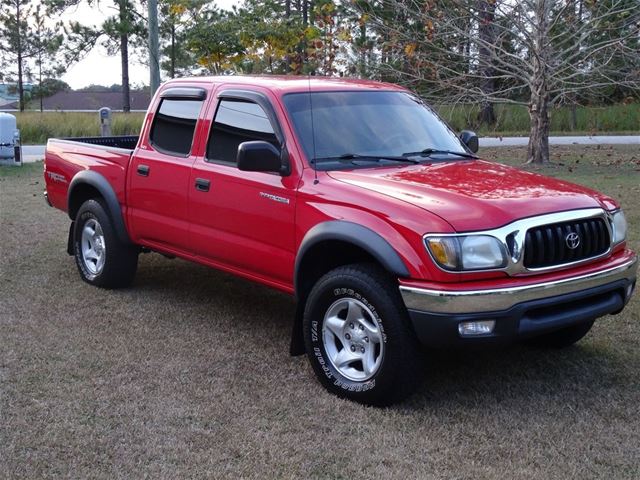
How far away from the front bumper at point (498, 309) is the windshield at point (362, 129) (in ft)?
4.13

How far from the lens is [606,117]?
102ft

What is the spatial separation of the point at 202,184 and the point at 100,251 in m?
1.82

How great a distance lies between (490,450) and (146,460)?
166 cm

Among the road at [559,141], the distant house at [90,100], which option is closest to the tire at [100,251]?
the road at [559,141]

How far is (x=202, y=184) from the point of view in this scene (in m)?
5.82

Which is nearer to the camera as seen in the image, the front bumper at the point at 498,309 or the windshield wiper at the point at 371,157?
the front bumper at the point at 498,309

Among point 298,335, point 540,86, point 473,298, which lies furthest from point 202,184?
point 540,86

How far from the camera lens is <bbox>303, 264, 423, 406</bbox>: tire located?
448cm

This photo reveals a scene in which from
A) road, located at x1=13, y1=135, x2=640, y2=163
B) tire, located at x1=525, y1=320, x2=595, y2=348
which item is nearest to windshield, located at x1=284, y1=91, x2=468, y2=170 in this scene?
tire, located at x1=525, y1=320, x2=595, y2=348

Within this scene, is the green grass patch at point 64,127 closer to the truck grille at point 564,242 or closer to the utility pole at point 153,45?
the utility pole at point 153,45

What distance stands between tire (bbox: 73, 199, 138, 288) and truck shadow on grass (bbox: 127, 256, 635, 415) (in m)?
0.22

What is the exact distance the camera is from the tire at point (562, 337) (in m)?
5.49

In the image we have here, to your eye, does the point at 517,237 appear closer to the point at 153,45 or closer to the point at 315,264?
the point at 315,264

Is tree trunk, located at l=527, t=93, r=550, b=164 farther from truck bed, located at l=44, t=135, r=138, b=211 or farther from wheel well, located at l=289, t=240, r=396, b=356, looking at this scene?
wheel well, located at l=289, t=240, r=396, b=356
